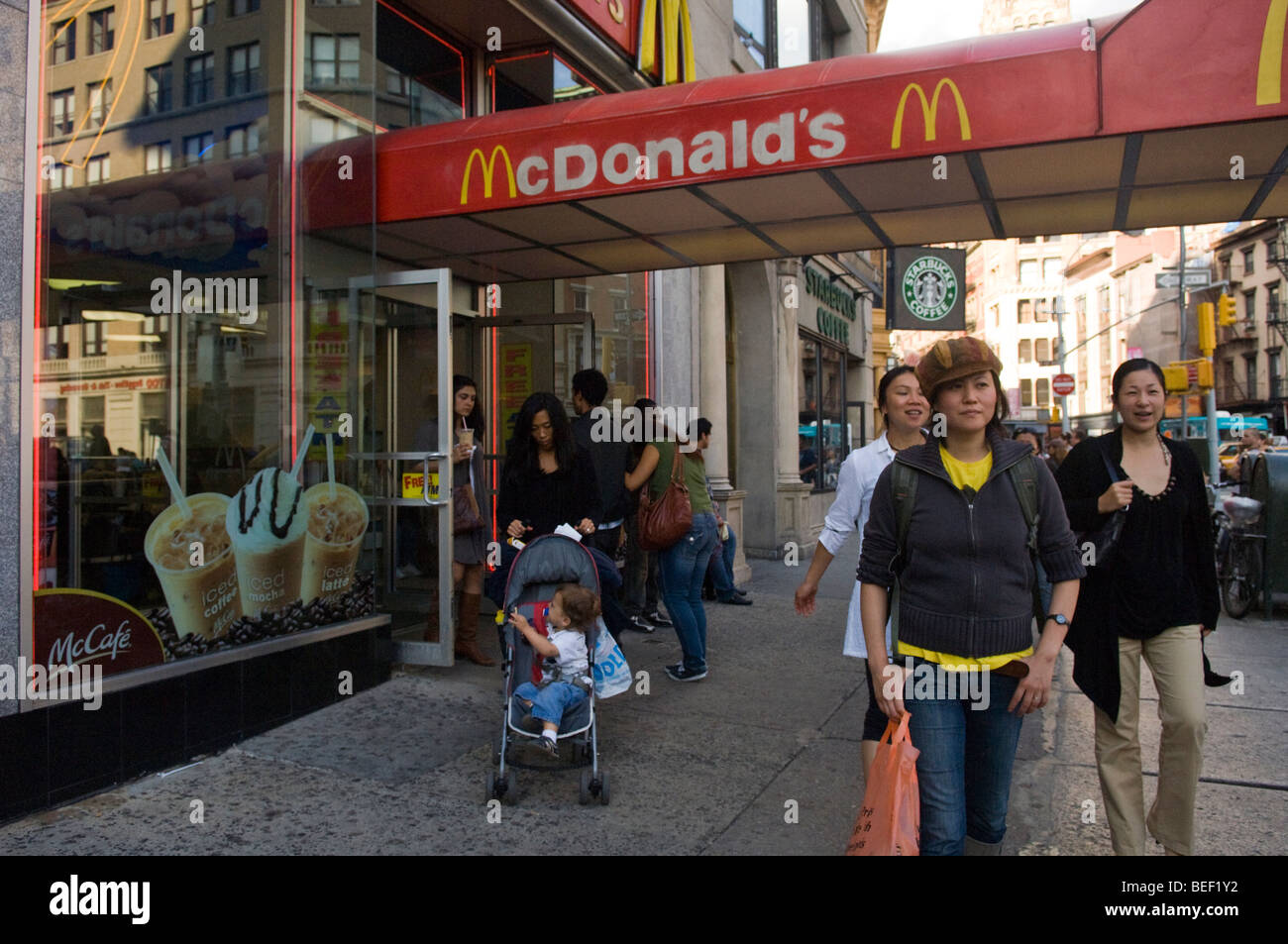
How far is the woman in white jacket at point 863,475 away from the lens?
3.70 metres

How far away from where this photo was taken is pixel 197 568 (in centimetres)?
482

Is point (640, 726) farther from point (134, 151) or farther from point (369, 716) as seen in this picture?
point (134, 151)

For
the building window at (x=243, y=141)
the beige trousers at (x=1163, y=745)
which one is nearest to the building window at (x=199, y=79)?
the building window at (x=243, y=141)

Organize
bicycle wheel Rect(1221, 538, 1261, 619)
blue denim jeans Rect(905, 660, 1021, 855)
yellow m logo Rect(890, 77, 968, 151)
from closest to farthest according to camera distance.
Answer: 1. blue denim jeans Rect(905, 660, 1021, 855)
2. yellow m logo Rect(890, 77, 968, 151)
3. bicycle wheel Rect(1221, 538, 1261, 619)

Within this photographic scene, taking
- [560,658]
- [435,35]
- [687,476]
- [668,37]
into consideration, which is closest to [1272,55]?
[560,658]

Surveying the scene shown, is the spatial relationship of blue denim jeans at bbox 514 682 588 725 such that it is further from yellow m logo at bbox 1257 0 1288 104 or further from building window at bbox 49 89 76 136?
yellow m logo at bbox 1257 0 1288 104

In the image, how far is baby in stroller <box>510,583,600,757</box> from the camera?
4.25 metres

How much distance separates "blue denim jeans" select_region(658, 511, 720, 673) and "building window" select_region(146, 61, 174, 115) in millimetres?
3850

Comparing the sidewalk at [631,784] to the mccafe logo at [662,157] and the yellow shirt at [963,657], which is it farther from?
the mccafe logo at [662,157]

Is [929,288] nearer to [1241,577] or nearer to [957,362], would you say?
[1241,577]

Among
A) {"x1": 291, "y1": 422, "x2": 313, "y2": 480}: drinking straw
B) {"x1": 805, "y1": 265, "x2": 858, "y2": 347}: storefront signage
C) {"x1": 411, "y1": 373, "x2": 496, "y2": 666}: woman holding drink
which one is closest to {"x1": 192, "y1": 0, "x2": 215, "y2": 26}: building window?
{"x1": 291, "y1": 422, "x2": 313, "y2": 480}: drinking straw

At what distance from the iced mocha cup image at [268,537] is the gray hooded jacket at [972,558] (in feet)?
11.8
